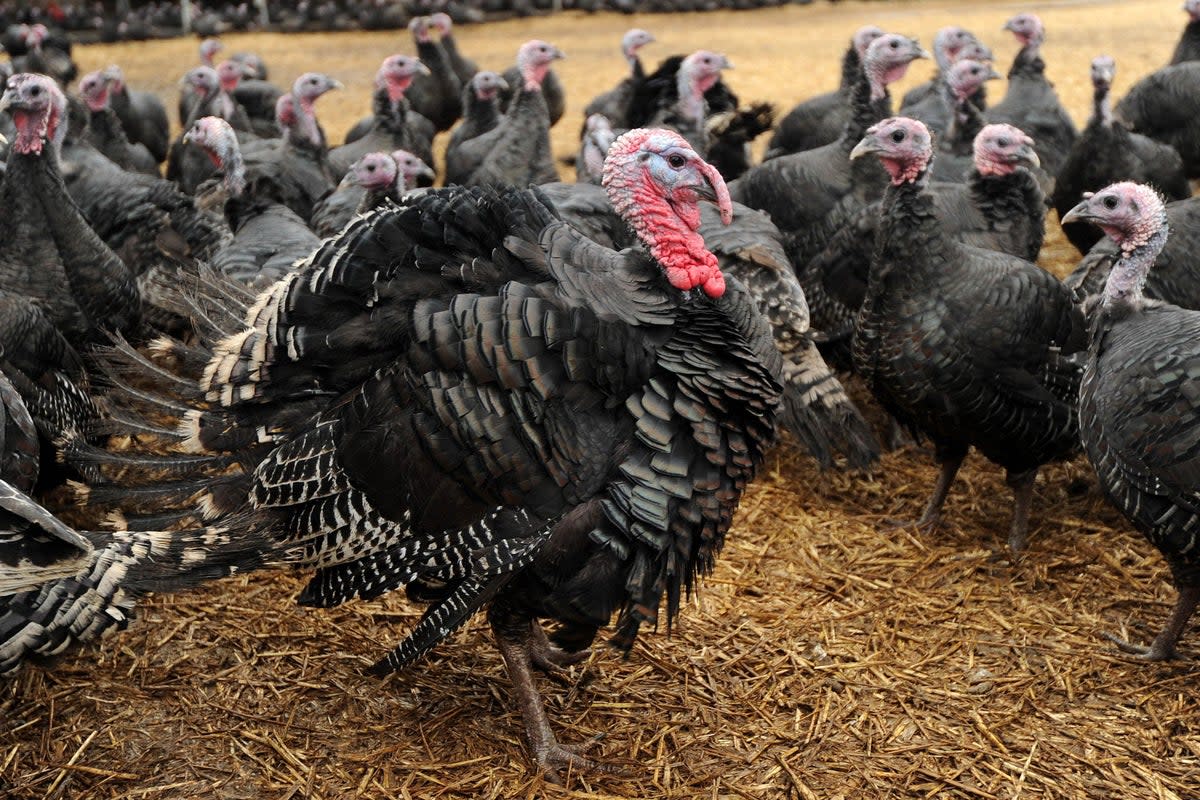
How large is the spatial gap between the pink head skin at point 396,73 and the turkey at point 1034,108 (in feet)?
12.1

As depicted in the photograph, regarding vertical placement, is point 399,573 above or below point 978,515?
above

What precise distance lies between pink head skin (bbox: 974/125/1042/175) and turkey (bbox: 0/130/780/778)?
224cm

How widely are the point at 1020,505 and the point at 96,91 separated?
6.35 metres

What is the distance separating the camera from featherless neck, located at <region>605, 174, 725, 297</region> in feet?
9.46

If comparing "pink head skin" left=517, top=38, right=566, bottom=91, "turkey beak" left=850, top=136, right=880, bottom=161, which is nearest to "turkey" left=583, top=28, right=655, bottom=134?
"pink head skin" left=517, top=38, right=566, bottom=91

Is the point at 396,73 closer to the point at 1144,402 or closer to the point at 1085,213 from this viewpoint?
the point at 1085,213

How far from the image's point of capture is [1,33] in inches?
631

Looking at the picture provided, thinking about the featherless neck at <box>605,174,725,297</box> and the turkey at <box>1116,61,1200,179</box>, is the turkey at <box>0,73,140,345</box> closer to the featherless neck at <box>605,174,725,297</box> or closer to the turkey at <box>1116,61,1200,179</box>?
the featherless neck at <box>605,174,725,297</box>

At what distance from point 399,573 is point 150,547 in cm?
64

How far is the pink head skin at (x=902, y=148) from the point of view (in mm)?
4250

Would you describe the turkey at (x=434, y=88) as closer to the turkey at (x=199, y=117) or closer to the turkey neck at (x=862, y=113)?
the turkey at (x=199, y=117)

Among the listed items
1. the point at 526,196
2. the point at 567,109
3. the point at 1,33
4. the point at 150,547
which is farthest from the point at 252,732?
the point at 1,33

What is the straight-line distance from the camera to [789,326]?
4609 mm

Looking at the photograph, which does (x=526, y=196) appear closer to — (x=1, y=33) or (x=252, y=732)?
(x=252, y=732)
